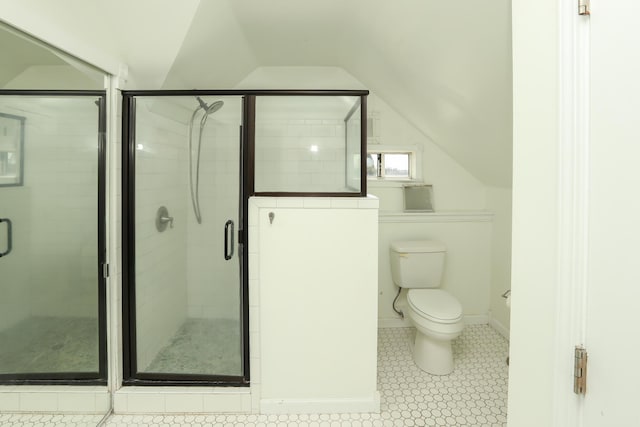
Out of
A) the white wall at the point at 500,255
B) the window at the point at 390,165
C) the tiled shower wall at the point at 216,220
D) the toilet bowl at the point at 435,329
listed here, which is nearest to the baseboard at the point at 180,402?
the tiled shower wall at the point at 216,220

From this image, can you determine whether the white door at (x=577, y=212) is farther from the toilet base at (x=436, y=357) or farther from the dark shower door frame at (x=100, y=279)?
the dark shower door frame at (x=100, y=279)

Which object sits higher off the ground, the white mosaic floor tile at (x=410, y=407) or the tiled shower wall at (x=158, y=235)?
the tiled shower wall at (x=158, y=235)

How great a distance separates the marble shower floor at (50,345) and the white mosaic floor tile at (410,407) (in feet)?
0.72

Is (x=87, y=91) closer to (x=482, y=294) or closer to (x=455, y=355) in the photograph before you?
(x=455, y=355)

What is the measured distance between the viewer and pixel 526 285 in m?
0.80

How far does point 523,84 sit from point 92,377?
2.36m

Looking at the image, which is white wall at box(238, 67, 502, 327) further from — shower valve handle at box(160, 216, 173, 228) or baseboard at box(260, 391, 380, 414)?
shower valve handle at box(160, 216, 173, 228)

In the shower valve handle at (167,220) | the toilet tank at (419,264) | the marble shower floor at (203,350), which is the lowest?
the marble shower floor at (203,350)

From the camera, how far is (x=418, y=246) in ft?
8.64

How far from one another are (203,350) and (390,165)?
2105mm

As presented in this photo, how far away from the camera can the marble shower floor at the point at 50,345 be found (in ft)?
4.94

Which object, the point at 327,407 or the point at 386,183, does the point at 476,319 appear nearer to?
the point at 386,183

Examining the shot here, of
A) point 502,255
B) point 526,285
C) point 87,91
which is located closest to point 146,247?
point 87,91

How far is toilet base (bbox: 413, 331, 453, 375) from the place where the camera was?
2193 mm
